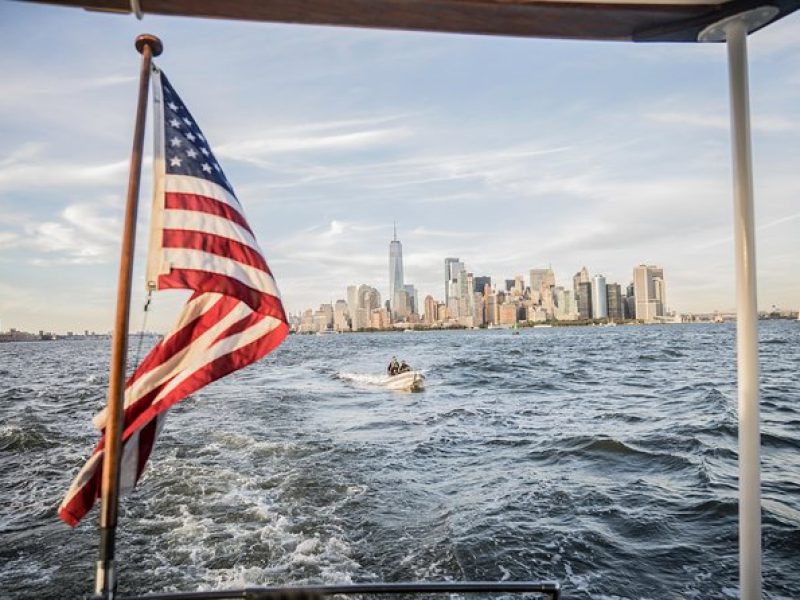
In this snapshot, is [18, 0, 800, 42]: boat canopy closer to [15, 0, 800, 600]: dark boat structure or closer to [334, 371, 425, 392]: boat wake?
[15, 0, 800, 600]: dark boat structure

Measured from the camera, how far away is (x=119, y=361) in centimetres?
231

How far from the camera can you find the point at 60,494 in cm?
1141

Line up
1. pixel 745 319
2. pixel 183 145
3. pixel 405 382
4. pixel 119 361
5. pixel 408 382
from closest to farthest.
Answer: pixel 119 361
pixel 745 319
pixel 183 145
pixel 408 382
pixel 405 382

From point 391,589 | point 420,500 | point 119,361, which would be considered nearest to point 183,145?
point 119,361

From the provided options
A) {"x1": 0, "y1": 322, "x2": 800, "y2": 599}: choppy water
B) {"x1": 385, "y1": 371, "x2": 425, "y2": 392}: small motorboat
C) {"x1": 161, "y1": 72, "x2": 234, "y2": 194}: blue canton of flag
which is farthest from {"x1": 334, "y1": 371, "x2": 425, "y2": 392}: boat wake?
{"x1": 161, "y1": 72, "x2": 234, "y2": 194}: blue canton of flag

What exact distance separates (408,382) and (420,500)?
60.3 feet

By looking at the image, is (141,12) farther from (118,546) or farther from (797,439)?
(797,439)

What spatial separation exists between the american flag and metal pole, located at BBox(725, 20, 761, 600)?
87.8 inches

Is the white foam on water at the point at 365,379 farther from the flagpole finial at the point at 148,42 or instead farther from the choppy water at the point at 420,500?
the flagpole finial at the point at 148,42

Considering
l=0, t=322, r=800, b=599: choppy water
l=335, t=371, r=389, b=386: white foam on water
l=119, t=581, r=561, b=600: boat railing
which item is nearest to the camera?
l=119, t=581, r=561, b=600: boat railing

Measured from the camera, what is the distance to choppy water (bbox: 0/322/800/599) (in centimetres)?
756

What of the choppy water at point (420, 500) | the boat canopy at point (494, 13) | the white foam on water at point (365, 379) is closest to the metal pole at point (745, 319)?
the boat canopy at point (494, 13)

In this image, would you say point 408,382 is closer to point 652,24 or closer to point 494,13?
point 652,24

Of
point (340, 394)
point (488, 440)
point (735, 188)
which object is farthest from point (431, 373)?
point (735, 188)
